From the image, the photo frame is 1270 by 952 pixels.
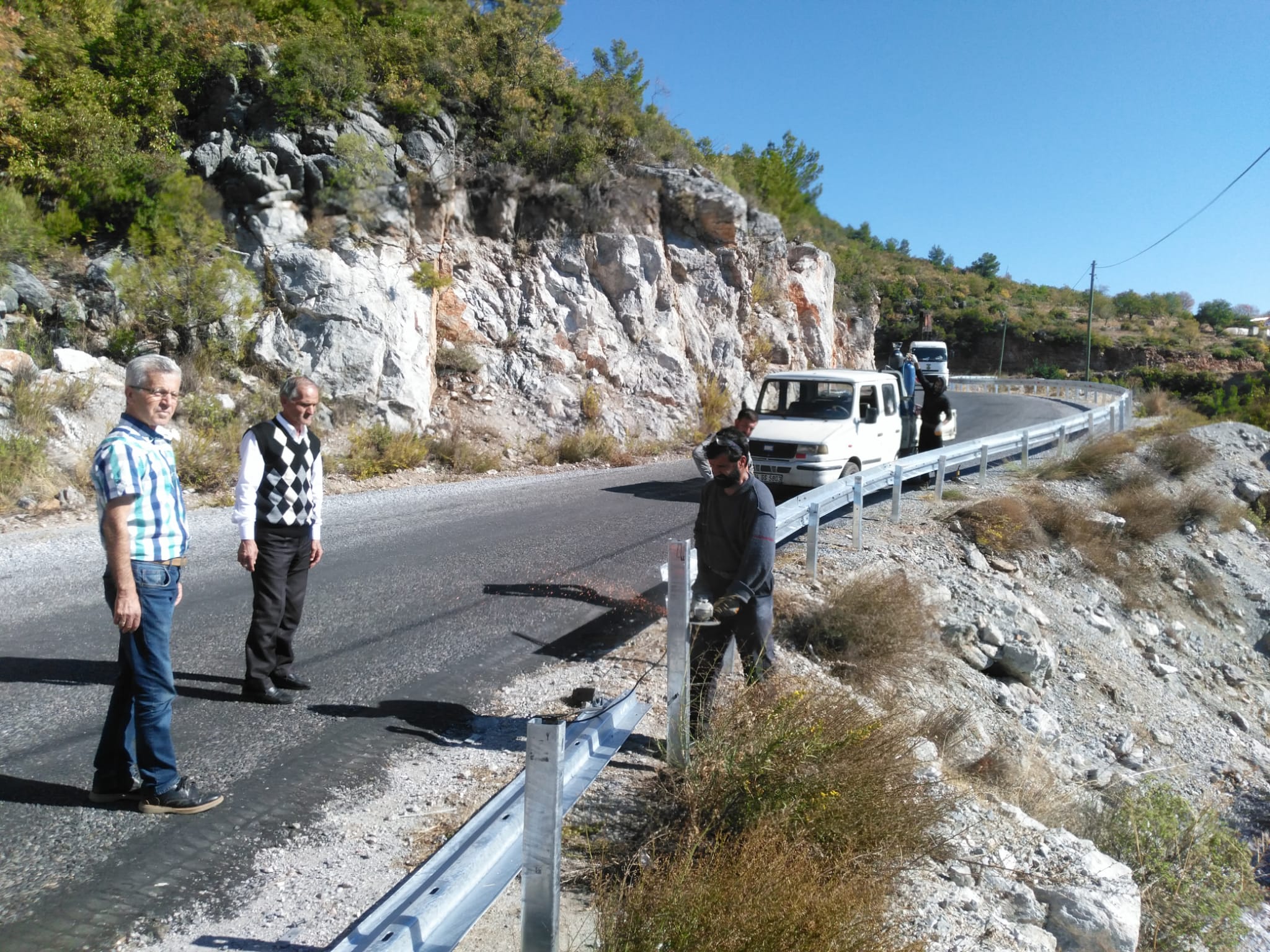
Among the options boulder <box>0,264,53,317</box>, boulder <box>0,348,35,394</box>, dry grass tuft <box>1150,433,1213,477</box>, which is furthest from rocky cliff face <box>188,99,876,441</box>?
dry grass tuft <box>1150,433,1213,477</box>

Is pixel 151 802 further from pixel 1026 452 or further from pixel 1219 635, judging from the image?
pixel 1026 452

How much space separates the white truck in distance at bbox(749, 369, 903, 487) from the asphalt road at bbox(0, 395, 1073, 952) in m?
1.90

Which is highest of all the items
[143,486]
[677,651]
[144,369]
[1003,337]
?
[1003,337]

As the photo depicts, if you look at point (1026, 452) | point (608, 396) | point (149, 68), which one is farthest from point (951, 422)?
point (149, 68)

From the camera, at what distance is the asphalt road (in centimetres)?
346

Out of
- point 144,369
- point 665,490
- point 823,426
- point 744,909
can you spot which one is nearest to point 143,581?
point 144,369

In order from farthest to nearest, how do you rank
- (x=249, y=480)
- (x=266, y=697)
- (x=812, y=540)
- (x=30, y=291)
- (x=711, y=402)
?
(x=711, y=402) → (x=30, y=291) → (x=812, y=540) → (x=266, y=697) → (x=249, y=480)

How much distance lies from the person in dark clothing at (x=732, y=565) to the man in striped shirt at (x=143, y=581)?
2.52 m

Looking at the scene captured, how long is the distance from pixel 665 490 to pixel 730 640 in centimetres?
950

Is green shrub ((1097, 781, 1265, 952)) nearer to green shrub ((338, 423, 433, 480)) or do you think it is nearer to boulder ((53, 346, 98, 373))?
green shrub ((338, 423, 433, 480))

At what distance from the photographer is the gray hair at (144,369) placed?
3.74m

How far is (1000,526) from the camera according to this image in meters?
11.6

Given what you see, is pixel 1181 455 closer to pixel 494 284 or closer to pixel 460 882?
pixel 494 284

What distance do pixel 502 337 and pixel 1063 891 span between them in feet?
59.4
